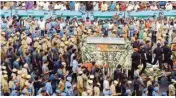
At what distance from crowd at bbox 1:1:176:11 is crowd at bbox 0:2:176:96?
0.76 feet

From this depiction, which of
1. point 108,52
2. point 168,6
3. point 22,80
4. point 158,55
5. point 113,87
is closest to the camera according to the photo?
point 22,80

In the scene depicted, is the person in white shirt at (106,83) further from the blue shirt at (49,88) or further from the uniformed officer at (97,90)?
the blue shirt at (49,88)

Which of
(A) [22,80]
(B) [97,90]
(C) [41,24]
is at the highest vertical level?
(C) [41,24]

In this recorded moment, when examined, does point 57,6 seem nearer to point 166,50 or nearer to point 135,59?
point 135,59

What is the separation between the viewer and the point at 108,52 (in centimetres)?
1127

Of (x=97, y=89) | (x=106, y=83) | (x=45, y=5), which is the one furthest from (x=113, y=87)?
(x=45, y=5)

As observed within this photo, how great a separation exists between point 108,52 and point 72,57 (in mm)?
741

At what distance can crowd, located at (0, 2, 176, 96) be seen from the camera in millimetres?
11078

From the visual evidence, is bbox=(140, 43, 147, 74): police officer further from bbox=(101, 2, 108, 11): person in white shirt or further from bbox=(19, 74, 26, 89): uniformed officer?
bbox=(19, 74, 26, 89): uniformed officer

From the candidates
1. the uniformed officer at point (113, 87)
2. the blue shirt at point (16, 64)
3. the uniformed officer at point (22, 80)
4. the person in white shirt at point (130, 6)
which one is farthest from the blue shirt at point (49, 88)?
the person in white shirt at point (130, 6)

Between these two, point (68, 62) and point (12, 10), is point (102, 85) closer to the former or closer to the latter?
point (68, 62)

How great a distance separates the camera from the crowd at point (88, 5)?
11.6m

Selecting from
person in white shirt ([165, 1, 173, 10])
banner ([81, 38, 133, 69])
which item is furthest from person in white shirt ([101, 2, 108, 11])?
person in white shirt ([165, 1, 173, 10])

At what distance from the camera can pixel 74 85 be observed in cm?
1110
